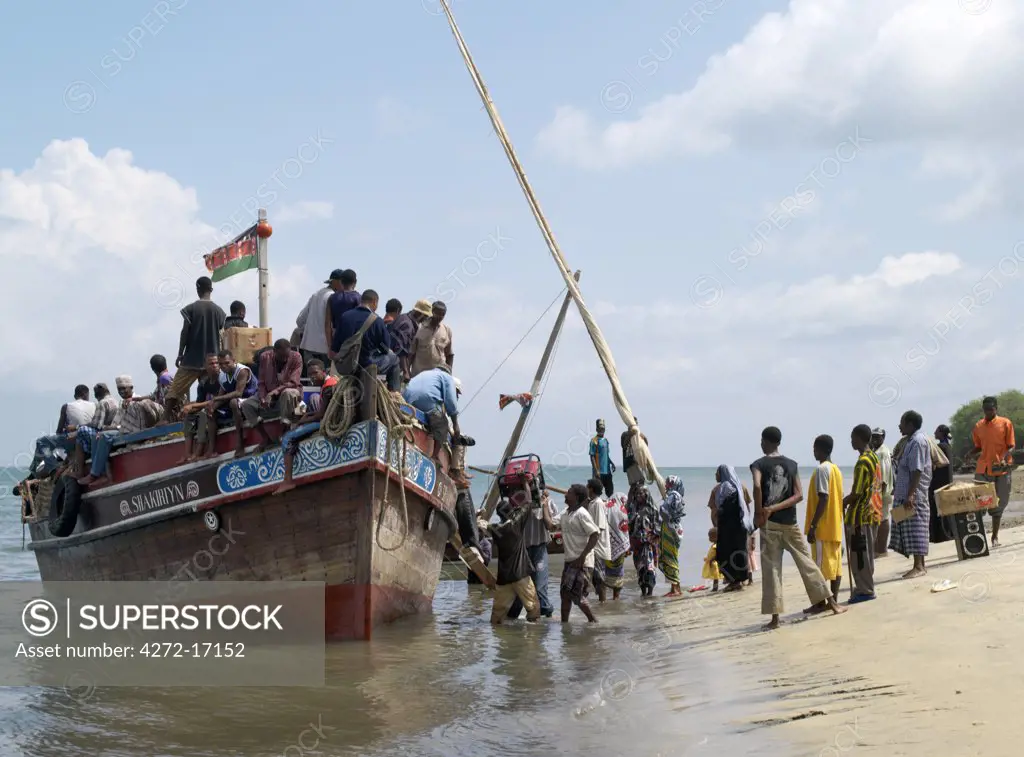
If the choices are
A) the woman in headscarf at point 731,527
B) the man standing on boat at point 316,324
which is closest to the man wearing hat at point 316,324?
the man standing on boat at point 316,324

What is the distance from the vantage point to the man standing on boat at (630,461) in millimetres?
14672

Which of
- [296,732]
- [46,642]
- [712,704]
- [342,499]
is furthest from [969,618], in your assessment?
[46,642]

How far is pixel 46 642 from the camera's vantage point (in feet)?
38.9

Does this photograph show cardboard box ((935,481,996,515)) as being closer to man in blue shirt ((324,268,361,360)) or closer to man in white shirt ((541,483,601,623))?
man in white shirt ((541,483,601,623))

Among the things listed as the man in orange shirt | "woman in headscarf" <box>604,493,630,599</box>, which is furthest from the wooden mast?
the man in orange shirt

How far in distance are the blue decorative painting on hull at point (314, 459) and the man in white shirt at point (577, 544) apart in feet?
5.50

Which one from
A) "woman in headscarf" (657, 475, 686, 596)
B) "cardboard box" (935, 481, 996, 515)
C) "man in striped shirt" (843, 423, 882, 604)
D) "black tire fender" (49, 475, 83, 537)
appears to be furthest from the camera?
"woman in headscarf" (657, 475, 686, 596)

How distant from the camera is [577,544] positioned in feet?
35.9

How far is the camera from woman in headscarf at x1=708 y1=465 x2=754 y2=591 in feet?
38.6

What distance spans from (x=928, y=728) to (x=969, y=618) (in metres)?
2.36

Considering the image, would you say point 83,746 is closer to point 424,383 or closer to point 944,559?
point 424,383

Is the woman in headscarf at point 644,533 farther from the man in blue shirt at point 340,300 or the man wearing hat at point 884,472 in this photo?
the man in blue shirt at point 340,300

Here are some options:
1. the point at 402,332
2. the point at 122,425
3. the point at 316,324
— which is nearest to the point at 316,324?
the point at 316,324

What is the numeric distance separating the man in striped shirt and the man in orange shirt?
124 inches
